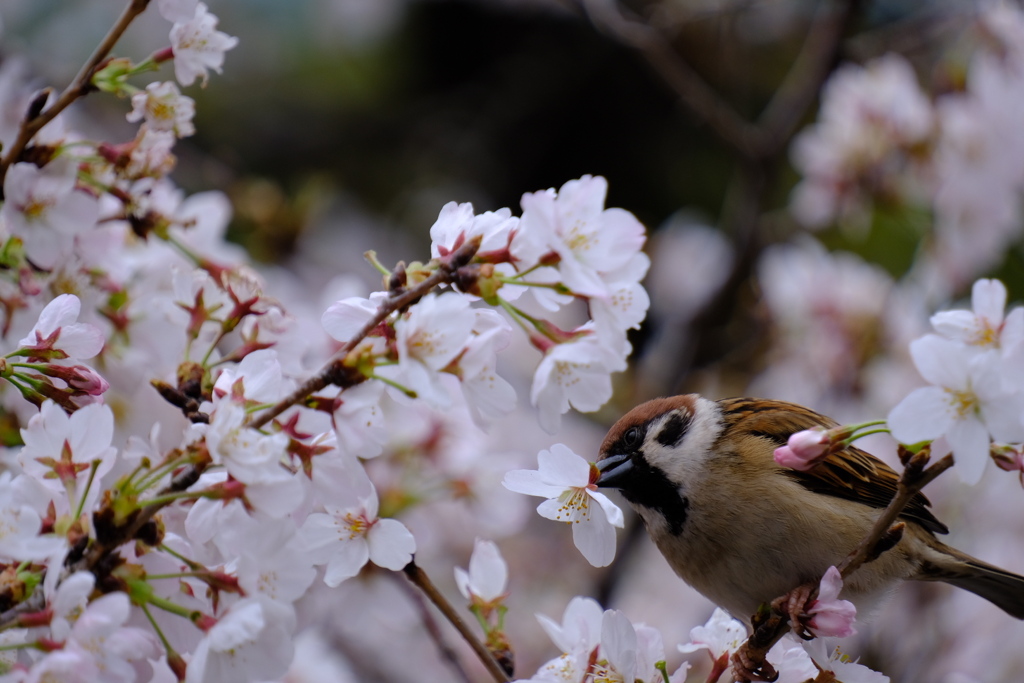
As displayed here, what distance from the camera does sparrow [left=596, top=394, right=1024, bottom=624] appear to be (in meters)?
1.66

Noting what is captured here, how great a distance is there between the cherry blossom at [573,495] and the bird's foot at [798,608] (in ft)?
0.88

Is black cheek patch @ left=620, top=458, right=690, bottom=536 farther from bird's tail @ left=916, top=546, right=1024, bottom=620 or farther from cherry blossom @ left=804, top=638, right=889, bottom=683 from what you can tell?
cherry blossom @ left=804, top=638, right=889, bottom=683

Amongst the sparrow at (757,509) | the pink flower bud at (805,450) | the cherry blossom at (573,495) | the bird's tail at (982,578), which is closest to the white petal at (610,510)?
the cherry blossom at (573,495)

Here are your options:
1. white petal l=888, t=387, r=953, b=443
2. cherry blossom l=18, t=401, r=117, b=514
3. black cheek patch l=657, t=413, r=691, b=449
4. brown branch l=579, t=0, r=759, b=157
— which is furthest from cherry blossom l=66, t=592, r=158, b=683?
brown branch l=579, t=0, r=759, b=157

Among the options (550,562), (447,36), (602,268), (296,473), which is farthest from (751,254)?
(447,36)

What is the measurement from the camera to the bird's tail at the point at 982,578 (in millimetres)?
1743

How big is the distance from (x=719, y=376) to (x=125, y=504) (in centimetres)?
278

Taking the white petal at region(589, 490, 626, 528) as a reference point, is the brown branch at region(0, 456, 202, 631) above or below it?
below

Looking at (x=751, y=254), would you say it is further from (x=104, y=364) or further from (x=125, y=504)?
(x=125, y=504)

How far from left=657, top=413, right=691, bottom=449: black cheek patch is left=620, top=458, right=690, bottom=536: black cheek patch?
0.07 metres

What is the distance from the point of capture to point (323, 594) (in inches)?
86.9

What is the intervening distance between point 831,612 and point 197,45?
3.71 feet

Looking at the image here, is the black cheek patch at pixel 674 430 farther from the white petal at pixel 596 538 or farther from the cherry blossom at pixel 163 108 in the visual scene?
the cherry blossom at pixel 163 108

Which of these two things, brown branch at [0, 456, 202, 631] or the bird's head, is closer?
brown branch at [0, 456, 202, 631]
